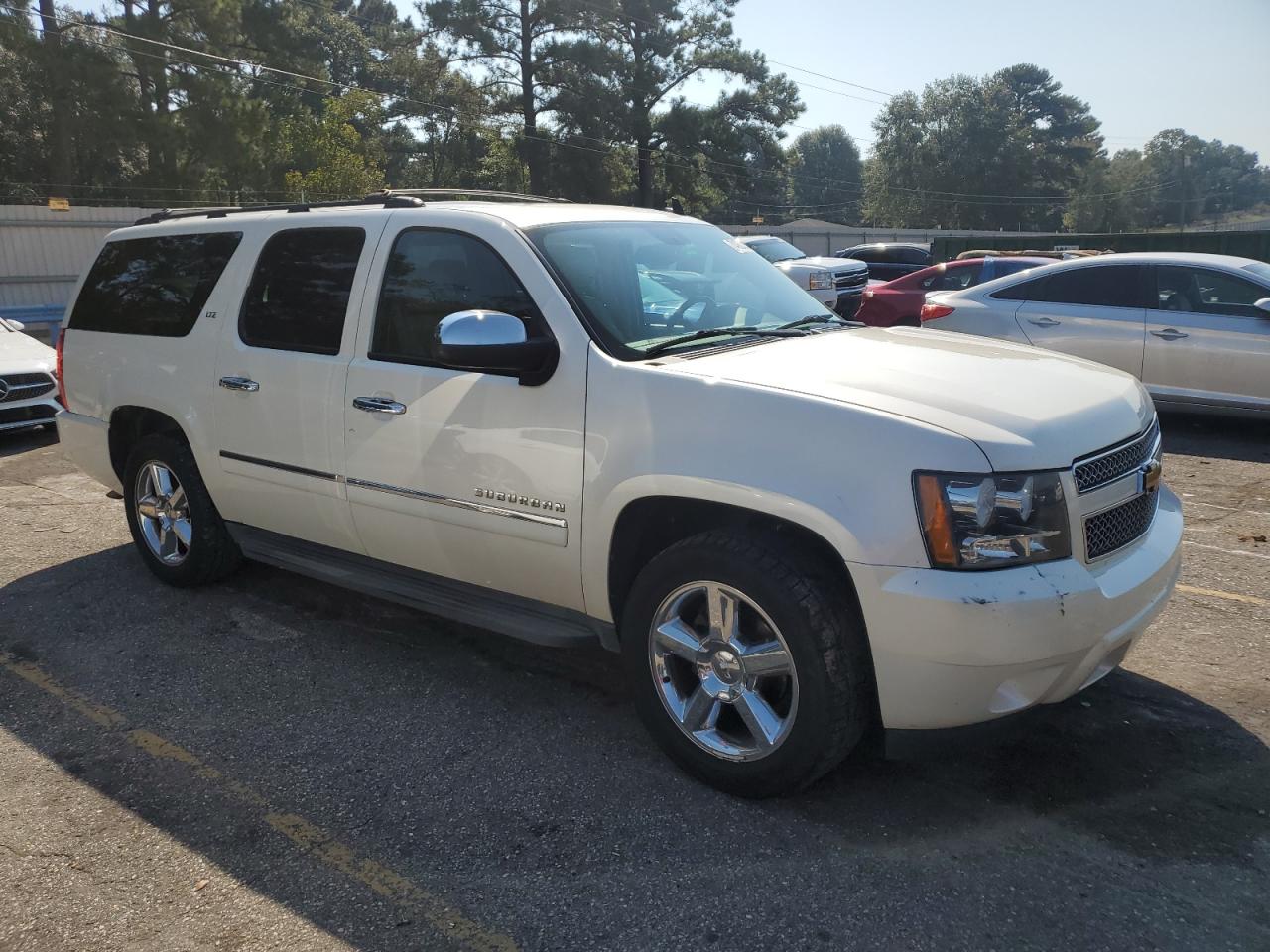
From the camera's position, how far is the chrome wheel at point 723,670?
324cm

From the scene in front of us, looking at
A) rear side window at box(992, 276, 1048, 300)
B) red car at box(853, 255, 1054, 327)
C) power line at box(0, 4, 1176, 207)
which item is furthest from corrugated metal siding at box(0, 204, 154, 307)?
rear side window at box(992, 276, 1048, 300)

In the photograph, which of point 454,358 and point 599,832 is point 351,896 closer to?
point 599,832

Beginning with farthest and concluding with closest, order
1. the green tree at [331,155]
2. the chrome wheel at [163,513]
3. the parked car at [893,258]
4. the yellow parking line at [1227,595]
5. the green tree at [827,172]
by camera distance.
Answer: the green tree at [827,172], the green tree at [331,155], the parked car at [893,258], the chrome wheel at [163,513], the yellow parking line at [1227,595]

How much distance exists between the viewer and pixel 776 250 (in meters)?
18.6

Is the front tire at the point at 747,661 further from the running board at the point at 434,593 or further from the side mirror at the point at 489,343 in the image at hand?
the side mirror at the point at 489,343

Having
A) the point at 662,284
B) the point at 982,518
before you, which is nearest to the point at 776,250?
the point at 662,284

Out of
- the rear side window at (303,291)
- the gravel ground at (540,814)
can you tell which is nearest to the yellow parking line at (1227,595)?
the gravel ground at (540,814)

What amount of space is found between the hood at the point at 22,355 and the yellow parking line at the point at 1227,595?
9571mm

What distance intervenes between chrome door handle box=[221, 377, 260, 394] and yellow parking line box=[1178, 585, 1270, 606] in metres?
4.60

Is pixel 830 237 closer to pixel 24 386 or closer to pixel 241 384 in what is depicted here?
pixel 24 386

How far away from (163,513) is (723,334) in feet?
11.0

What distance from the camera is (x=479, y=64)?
4731 cm

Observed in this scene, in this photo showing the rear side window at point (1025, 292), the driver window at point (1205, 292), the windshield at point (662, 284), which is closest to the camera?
the windshield at point (662, 284)

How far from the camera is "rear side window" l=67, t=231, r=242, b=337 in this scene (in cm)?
515
